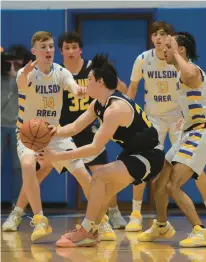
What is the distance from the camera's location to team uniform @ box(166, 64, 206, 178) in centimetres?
661

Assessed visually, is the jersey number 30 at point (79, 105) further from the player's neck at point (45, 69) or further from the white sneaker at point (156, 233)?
the white sneaker at point (156, 233)

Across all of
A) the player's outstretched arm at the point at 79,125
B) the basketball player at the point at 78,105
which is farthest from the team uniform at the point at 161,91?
the player's outstretched arm at the point at 79,125

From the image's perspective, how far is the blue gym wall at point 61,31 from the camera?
32.9 ft

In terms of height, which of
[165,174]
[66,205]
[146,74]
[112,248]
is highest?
[146,74]

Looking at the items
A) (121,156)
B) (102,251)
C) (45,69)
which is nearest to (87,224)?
(102,251)

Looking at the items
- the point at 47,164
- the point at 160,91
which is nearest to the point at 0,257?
the point at 47,164

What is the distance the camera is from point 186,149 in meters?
6.64

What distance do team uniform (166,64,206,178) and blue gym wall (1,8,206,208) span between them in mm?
3274

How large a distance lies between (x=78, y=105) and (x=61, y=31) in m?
2.07

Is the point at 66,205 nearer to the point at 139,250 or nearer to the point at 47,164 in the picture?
the point at 47,164

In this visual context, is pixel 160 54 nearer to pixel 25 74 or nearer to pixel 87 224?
pixel 25 74

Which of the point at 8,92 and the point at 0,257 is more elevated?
the point at 8,92

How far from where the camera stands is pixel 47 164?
26.5 feet

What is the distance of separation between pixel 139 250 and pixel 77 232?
578 mm
